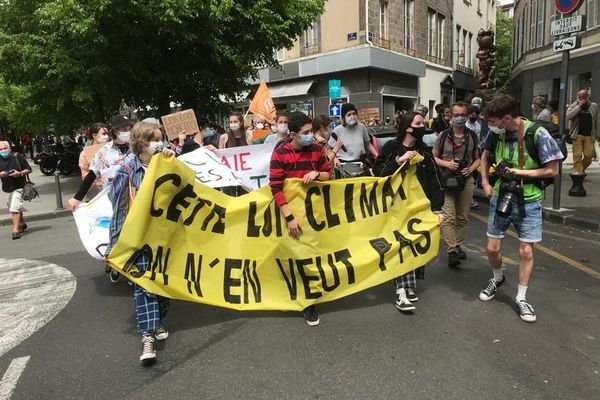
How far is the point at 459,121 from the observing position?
5.52 m

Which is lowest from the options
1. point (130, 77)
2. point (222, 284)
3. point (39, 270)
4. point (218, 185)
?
point (39, 270)

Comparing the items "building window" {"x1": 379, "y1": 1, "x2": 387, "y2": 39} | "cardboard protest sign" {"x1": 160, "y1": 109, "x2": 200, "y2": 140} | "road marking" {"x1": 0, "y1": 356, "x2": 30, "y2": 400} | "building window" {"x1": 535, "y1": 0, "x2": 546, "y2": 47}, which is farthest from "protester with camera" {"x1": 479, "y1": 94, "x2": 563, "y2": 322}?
"building window" {"x1": 535, "y1": 0, "x2": 546, "y2": 47}

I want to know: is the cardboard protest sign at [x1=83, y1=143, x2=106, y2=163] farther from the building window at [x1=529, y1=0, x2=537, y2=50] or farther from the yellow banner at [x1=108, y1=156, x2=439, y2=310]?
the building window at [x1=529, y1=0, x2=537, y2=50]

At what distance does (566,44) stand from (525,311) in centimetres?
585

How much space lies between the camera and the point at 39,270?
6242 millimetres

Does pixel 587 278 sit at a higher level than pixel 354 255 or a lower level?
lower

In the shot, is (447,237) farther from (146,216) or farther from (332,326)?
(146,216)

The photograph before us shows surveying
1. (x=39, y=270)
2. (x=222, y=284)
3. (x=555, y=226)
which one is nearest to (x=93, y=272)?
(x=39, y=270)

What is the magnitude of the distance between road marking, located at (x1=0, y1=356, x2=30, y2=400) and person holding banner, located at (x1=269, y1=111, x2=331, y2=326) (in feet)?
7.21

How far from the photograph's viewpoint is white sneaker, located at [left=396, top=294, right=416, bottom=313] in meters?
4.26

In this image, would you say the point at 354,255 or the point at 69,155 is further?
the point at 69,155

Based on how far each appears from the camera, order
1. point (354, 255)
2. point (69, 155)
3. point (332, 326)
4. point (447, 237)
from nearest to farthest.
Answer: point (332, 326) < point (354, 255) < point (447, 237) < point (69, 155)

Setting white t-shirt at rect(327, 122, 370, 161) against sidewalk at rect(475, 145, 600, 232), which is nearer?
white t-shirt at rect(327, 122, 370, 161)

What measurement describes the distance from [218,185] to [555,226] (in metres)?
5.29
